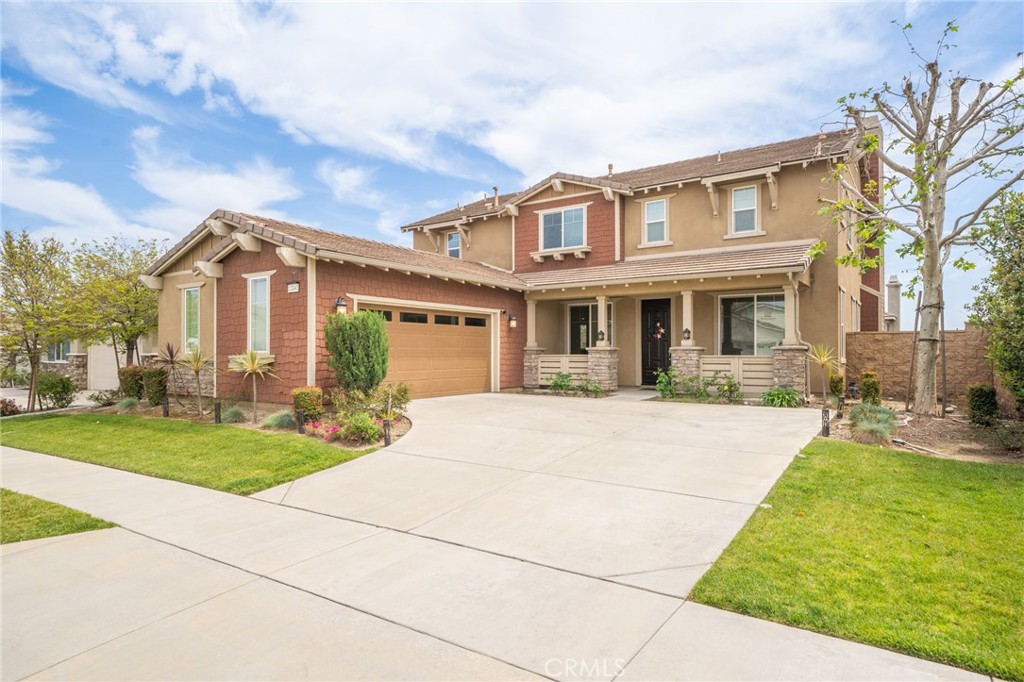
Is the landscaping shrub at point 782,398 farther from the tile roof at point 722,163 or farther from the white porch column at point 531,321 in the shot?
the white porch column at point 531,321

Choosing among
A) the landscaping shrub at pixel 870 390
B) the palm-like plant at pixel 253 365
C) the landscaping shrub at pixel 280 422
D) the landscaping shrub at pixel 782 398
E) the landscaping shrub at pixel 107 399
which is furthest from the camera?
the landscaping shrub at pixel 107 399

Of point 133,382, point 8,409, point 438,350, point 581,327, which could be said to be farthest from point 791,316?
point 8,409

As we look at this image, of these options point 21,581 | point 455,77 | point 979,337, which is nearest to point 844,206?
point 979,337

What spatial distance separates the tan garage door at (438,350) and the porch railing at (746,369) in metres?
5.99

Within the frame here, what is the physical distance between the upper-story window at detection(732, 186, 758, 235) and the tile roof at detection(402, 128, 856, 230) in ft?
2.29

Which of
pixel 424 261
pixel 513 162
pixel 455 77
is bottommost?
pixel 424 261

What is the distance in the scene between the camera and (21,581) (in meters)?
4.00

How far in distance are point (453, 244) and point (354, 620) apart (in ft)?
58.4

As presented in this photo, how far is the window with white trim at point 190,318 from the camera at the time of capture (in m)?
13.4

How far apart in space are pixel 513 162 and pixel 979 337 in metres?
16.3

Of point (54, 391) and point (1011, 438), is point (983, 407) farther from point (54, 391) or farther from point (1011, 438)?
point (54, 391)

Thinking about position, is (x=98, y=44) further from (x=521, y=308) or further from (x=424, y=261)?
(x=521, y=308)

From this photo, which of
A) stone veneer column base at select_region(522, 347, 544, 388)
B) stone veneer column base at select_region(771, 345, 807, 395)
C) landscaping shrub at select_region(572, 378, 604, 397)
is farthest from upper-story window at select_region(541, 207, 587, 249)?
stone veneer column base at select_region(771, 345, 807, 395)
